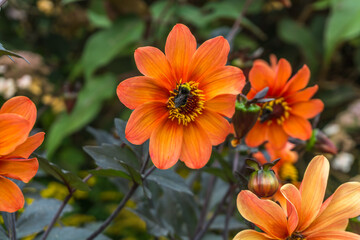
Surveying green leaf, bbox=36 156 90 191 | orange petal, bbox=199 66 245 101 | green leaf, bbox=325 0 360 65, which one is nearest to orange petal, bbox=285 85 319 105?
orange petal, bbox=199 66 245 101

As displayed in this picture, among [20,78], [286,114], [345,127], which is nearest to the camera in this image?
[286,114]

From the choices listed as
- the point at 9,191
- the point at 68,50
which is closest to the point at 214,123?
the point at 9,191

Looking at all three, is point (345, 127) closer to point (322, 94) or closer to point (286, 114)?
point (322, 94)

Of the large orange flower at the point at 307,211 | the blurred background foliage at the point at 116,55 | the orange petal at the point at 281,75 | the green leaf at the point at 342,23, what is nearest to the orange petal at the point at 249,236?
the large orange flower at the point at 307,211

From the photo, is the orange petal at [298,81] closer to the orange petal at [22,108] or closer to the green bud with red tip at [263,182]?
the green bud with red tip at [263,182]

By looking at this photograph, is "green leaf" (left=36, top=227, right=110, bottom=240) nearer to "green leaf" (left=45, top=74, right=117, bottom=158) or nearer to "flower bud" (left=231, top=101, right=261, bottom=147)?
"flower bud" (left=231, top=101, right=261, bottom=147)

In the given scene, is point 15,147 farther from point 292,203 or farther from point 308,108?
point 308,108

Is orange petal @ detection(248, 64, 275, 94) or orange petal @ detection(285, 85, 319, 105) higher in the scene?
orange petal @ detection(248, 64, 275, 94)
